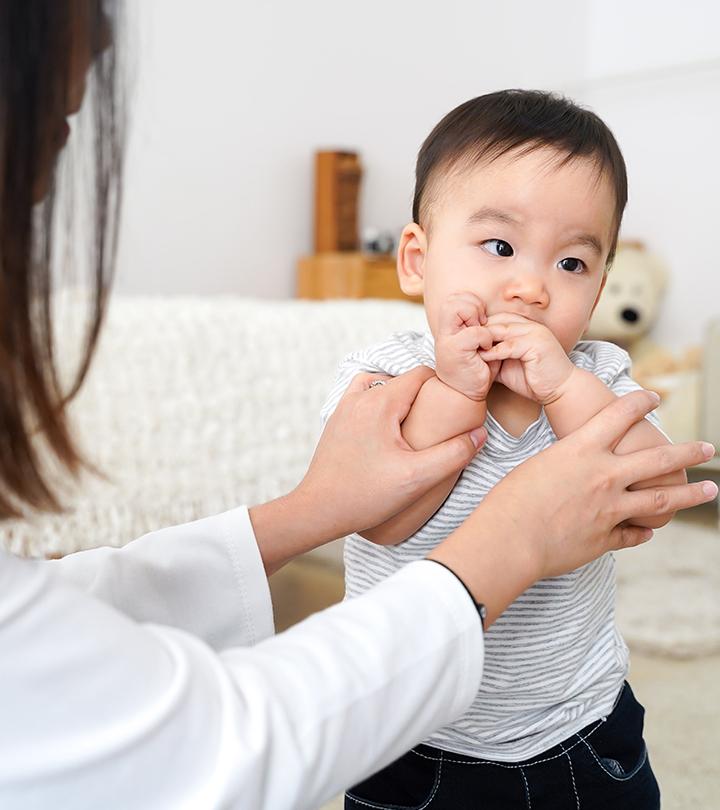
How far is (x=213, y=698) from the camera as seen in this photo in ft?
1.83

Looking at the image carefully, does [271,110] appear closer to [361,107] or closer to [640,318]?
[361,107]

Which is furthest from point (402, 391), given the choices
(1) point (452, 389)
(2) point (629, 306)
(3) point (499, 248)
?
(2) point (629, 306)

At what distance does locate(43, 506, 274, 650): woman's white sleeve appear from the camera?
84 centimetres

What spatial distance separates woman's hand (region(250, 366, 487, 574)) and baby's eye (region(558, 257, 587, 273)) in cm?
15

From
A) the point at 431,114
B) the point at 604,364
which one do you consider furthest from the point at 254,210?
the point at 604,364

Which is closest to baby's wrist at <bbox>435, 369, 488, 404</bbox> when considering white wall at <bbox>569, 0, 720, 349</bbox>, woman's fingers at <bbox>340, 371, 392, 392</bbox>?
woman's fingers at <bbox>340, 371, 392, 392</bbox>

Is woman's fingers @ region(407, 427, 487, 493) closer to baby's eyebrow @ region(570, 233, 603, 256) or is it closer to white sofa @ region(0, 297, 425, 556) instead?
baby's eyebrow @ region(570, 233, 603, 256)

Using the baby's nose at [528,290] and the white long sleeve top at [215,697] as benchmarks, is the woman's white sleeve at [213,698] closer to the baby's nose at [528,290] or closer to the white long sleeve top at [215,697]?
the white long sleeve top at [215,697]

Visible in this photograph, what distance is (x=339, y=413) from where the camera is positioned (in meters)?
0.87

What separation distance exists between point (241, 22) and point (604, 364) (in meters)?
3.09

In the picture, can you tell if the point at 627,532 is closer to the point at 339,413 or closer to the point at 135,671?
the point at 339,413

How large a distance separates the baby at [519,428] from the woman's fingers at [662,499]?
0.34ft

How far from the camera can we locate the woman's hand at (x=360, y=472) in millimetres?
793

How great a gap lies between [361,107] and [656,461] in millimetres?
3628
